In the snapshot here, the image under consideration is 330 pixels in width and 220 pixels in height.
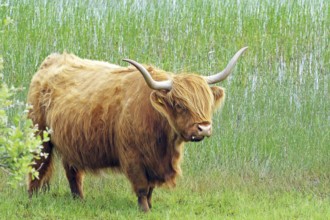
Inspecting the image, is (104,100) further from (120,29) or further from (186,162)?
(120,29)

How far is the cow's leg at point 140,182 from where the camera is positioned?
23.4ft

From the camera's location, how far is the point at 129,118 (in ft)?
23.4

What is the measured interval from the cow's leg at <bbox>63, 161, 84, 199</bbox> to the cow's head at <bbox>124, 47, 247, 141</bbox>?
1.64 meters

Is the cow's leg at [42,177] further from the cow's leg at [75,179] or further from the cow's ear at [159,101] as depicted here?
the cow's ear at [159,101]

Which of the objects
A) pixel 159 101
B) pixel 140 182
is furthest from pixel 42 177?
pixel 159 101

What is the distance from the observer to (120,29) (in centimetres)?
1030

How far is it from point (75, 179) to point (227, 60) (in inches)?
118

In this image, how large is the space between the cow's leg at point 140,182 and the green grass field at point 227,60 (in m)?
1.01

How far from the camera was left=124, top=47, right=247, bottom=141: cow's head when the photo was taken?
21.8ft

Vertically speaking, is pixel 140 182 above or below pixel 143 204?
above

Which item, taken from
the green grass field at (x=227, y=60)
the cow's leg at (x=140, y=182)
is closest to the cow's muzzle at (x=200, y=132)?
the cow's leg at (x=140, y=182)

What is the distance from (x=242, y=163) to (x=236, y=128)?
22.6 inches

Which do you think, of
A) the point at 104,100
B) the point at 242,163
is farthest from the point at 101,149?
the point at 242,163

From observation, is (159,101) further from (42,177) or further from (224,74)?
(42,177)
